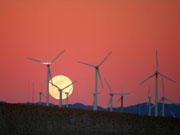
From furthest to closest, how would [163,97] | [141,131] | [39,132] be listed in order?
[163,97]
[141,131]
[39,132]

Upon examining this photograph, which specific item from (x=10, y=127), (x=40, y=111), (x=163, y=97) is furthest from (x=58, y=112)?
(x=163, y=97)

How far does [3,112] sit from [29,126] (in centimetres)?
983

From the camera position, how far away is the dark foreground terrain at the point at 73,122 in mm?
100250

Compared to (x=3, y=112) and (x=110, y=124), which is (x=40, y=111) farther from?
(x=110, y=124)

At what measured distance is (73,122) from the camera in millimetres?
104250

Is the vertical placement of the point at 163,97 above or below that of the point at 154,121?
above

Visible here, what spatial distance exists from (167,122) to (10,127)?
48327 millimetres

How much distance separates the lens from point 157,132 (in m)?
107

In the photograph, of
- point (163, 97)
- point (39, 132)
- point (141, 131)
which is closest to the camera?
point (39, 132)

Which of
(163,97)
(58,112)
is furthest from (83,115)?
(163,97)

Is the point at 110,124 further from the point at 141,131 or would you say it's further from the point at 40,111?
the point at 40,111

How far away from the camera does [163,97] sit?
140875 mm

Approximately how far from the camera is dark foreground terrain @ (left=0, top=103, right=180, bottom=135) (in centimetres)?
10025

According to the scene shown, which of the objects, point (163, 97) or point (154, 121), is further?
point (163, 97)
